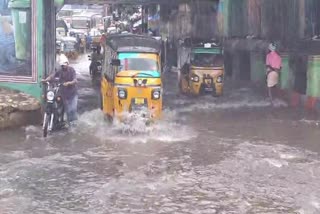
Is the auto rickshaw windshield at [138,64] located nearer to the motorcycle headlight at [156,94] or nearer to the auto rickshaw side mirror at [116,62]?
the auto rickshaw side mirror at [116,62]

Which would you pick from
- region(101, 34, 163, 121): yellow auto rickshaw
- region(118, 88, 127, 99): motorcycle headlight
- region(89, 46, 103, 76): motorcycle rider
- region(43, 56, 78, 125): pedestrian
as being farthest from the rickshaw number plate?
region(89, 46, 103, 76): motorcycle rider

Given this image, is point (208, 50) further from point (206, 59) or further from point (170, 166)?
point (170, 166)

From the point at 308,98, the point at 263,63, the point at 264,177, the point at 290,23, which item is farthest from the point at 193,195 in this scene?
the point at 263,63

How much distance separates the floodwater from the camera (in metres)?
8.17

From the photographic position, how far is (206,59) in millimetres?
19078

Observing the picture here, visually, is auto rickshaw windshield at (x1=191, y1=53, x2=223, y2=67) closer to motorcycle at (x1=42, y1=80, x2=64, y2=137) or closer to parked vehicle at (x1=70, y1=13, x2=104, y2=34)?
motorcycle at (x1=42, y1=80, x2=64, y2=137)

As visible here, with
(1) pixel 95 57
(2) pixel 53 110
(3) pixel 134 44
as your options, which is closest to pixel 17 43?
(2) pixel 53 110

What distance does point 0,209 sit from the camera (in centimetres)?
784

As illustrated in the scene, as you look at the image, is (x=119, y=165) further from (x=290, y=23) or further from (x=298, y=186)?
(x=290, y=23)

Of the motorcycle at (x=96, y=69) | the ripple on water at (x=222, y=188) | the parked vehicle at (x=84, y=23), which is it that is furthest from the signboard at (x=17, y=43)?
the parked vehicle at (x=84, y=23)

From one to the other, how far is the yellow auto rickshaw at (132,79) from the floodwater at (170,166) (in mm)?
374

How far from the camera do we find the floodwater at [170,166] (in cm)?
817

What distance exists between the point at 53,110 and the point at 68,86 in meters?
0.65

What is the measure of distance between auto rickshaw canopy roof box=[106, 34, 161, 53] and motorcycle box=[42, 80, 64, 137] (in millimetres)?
1931
